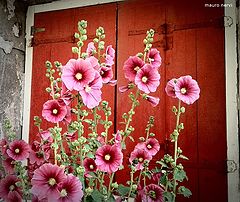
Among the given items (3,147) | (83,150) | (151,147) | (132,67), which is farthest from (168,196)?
(3,147)

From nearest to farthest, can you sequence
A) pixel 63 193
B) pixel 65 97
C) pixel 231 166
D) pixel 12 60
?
pixel 63 193
pixel 65 97
pixel 231 166
pixel 12 60

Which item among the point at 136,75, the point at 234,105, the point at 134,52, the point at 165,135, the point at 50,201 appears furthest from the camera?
the point at 134,52

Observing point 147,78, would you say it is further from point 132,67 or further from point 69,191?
point 69,191

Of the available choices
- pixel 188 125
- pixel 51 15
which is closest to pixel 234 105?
pixel 188 125

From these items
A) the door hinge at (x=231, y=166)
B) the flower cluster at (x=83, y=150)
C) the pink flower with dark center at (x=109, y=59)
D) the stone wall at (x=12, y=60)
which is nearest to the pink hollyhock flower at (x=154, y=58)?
the flower cluster at (x=83, y=150)

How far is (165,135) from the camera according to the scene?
82.4 inches

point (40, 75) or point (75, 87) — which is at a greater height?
point (40, 75)

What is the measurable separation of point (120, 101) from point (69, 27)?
75 cm

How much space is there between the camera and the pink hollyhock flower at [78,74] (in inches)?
33.5

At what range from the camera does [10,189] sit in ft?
3.14

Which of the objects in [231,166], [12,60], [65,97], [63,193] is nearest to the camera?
[63,193]

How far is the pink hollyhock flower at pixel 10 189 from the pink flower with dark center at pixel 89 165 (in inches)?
8.3

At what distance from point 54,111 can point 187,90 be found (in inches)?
15.8

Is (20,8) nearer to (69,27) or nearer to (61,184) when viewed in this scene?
(69,27)
